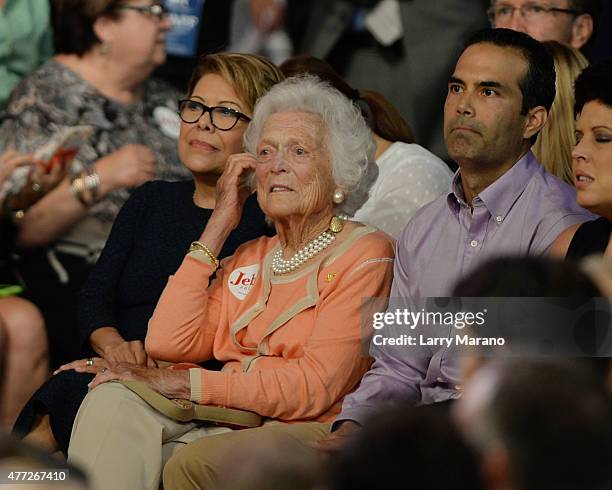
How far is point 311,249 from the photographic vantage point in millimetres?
3225

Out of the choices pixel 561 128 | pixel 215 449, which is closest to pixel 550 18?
pixel 561 128

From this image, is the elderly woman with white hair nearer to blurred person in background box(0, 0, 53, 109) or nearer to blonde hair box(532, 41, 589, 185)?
blonde hair box(532, 41, 589, 185)

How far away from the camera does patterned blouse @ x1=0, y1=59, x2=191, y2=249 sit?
453 centimetres

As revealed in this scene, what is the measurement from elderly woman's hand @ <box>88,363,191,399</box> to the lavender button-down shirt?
1.41 feet

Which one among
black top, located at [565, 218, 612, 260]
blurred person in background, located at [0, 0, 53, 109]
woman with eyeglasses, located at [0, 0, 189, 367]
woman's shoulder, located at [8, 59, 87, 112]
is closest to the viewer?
black top, located at [565, 218, 612, 260]

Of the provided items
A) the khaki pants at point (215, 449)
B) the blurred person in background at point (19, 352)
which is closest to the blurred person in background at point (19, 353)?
the blurred person in background at point (19, 352)

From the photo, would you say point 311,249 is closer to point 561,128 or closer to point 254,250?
point 254,250

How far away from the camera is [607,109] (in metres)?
2.79

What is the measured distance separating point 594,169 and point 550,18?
1453mm

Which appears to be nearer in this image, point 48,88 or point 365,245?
point 365,245

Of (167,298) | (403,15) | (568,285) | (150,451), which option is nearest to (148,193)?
(167,298)

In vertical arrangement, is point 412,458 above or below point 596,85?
below

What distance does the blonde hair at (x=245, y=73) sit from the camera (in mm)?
3660

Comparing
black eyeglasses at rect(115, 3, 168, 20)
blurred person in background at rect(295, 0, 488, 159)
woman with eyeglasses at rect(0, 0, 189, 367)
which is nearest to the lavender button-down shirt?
blurred person in background at rect(295, 0, 488, 159)
